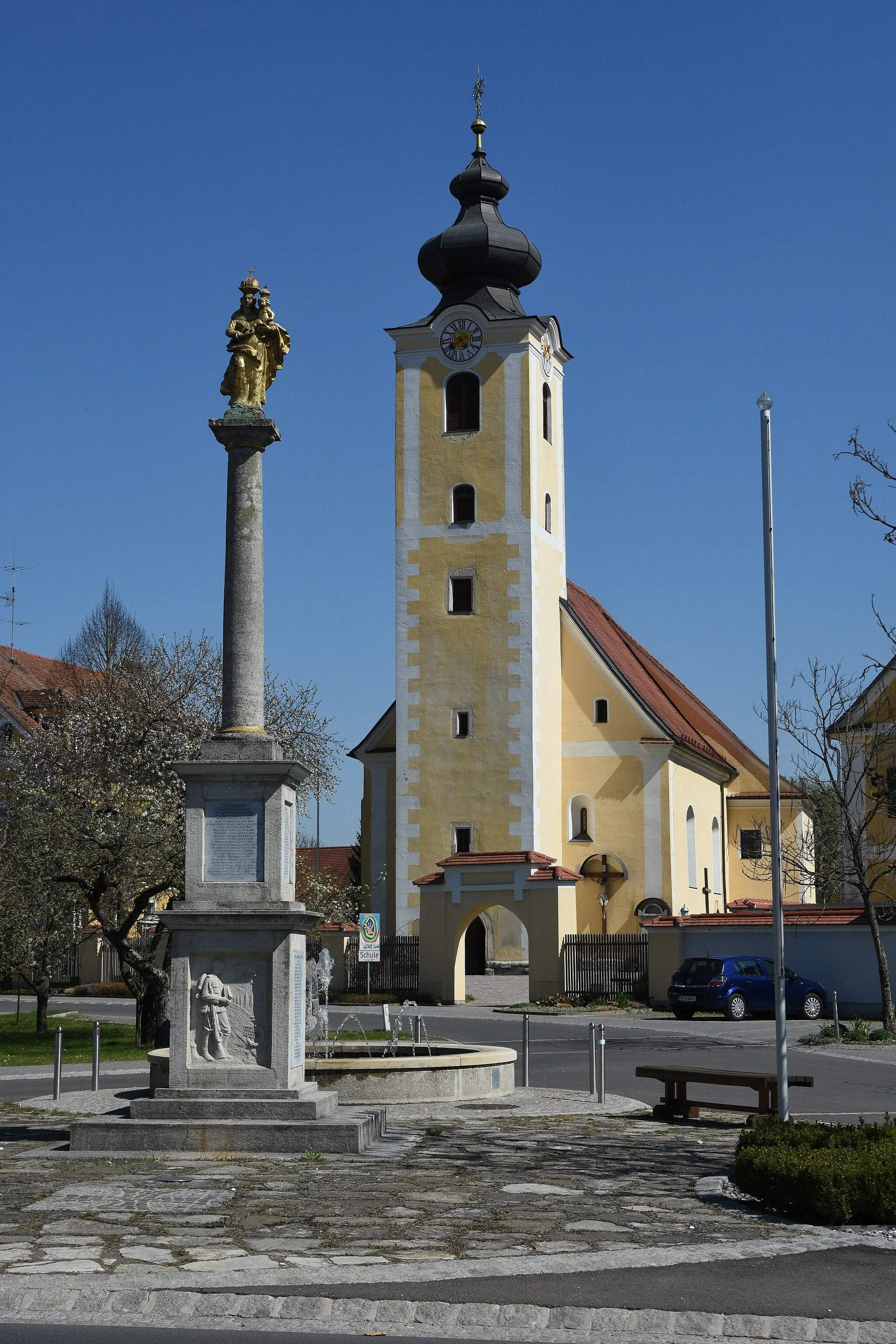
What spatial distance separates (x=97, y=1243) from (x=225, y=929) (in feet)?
14.9

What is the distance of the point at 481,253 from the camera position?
44.5 metres

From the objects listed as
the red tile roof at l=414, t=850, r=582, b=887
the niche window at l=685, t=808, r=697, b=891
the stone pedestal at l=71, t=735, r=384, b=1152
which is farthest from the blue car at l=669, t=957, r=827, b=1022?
the stone pedestal at l=71, t=735, r=384, b=1152

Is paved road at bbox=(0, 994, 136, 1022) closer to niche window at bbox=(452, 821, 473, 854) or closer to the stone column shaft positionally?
niche window at bbox=(452, 821, 473, 854)

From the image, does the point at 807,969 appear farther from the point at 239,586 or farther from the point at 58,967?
the point at 239,586

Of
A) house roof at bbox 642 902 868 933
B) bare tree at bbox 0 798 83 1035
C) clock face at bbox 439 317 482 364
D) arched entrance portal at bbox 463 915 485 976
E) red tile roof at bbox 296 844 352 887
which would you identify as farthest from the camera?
red tile roof at bbox 296 844 352 887

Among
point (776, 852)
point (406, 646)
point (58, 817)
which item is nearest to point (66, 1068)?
point (58, 817)

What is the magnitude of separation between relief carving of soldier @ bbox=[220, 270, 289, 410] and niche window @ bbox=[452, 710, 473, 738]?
28.0 meters

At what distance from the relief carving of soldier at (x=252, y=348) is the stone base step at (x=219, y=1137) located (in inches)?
253

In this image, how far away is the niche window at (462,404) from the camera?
145 ft

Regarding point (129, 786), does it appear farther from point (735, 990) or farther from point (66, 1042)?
point (735, 990)

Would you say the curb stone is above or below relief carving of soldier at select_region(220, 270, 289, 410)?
below

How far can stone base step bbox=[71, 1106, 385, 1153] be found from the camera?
40.5 ft

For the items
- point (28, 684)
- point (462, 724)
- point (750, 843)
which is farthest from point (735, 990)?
point (28, 684)

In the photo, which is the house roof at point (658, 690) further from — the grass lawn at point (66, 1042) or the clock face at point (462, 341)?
the grass lawn at point (66, 1042)
